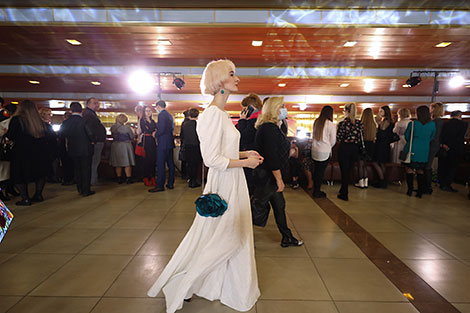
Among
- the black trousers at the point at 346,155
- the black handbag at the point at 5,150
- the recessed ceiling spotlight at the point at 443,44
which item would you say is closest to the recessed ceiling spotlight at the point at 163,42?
the black handbag at the point at 5,150

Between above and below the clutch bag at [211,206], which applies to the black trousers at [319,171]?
below

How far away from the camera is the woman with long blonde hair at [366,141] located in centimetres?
517

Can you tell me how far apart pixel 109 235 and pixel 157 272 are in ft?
3.60

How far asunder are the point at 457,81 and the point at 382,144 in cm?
561

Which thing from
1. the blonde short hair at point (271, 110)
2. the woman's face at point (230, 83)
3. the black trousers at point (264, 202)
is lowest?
the black trousers at point (264, 202)

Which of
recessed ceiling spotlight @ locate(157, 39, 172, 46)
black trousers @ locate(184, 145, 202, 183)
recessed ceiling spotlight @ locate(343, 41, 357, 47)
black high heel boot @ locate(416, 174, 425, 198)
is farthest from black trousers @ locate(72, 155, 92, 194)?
black high heel boot @ locate(416, 174, 425, 198)

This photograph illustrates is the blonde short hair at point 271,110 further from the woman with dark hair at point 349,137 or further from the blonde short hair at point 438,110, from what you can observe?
the blonde short hair at point 438,110

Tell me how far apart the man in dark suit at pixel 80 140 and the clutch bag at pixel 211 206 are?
12.9 feet

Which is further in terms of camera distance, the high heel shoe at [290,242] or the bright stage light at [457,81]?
the bright stage light at [457,81]

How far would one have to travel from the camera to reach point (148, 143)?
5.39m

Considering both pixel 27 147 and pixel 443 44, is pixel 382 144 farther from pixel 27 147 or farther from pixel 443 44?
pixel 27 147

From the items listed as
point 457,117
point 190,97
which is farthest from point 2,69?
point 457,117

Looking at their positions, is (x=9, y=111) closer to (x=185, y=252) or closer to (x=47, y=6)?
(x=47, y=6)

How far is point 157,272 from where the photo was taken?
6.95 feet
